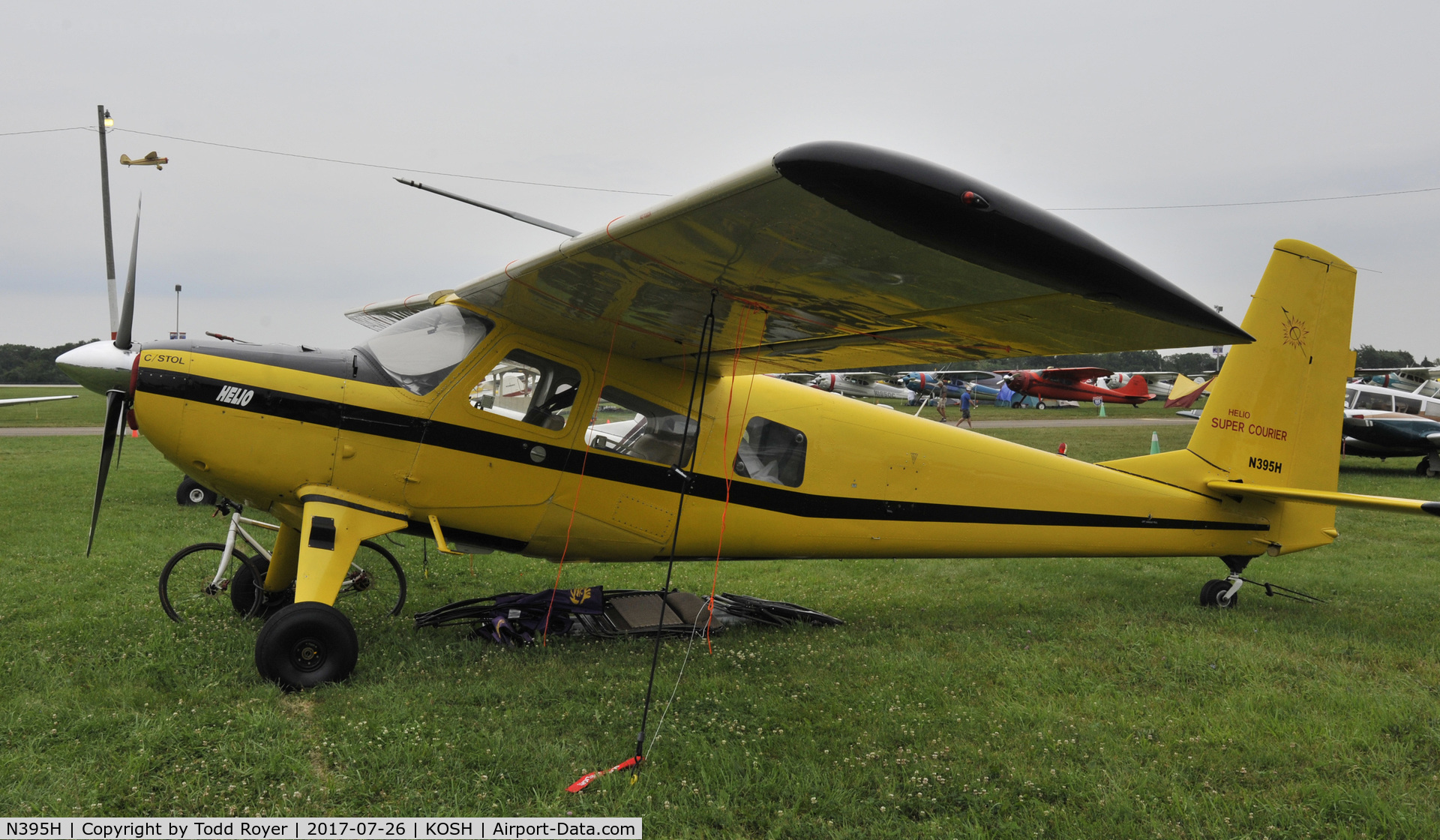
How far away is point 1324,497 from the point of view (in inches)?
263

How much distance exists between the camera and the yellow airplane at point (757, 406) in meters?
3.32

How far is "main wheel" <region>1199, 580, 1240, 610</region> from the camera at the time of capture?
23.6 ft

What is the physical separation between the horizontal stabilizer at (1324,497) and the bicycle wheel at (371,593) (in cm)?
707

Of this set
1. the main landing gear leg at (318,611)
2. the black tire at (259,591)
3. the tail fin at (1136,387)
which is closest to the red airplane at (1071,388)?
the tail fin at (1136,387)

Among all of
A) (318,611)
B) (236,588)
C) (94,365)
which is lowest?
(236,588)

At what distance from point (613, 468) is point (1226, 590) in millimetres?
5524

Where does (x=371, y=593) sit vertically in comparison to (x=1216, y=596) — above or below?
below

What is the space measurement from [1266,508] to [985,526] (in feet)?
9.41

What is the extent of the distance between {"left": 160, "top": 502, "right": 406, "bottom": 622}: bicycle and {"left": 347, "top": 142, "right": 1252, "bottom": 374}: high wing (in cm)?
239

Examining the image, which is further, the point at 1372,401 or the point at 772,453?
the point at 1372,401

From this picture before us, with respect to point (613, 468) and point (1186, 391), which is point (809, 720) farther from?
point (1186, 391)

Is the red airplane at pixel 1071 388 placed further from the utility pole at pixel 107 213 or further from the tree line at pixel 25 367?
the tree line at pixel 25 367

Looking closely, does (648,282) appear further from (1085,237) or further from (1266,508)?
(1266,508)

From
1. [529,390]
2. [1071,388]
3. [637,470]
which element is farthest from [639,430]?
[1071,388]
